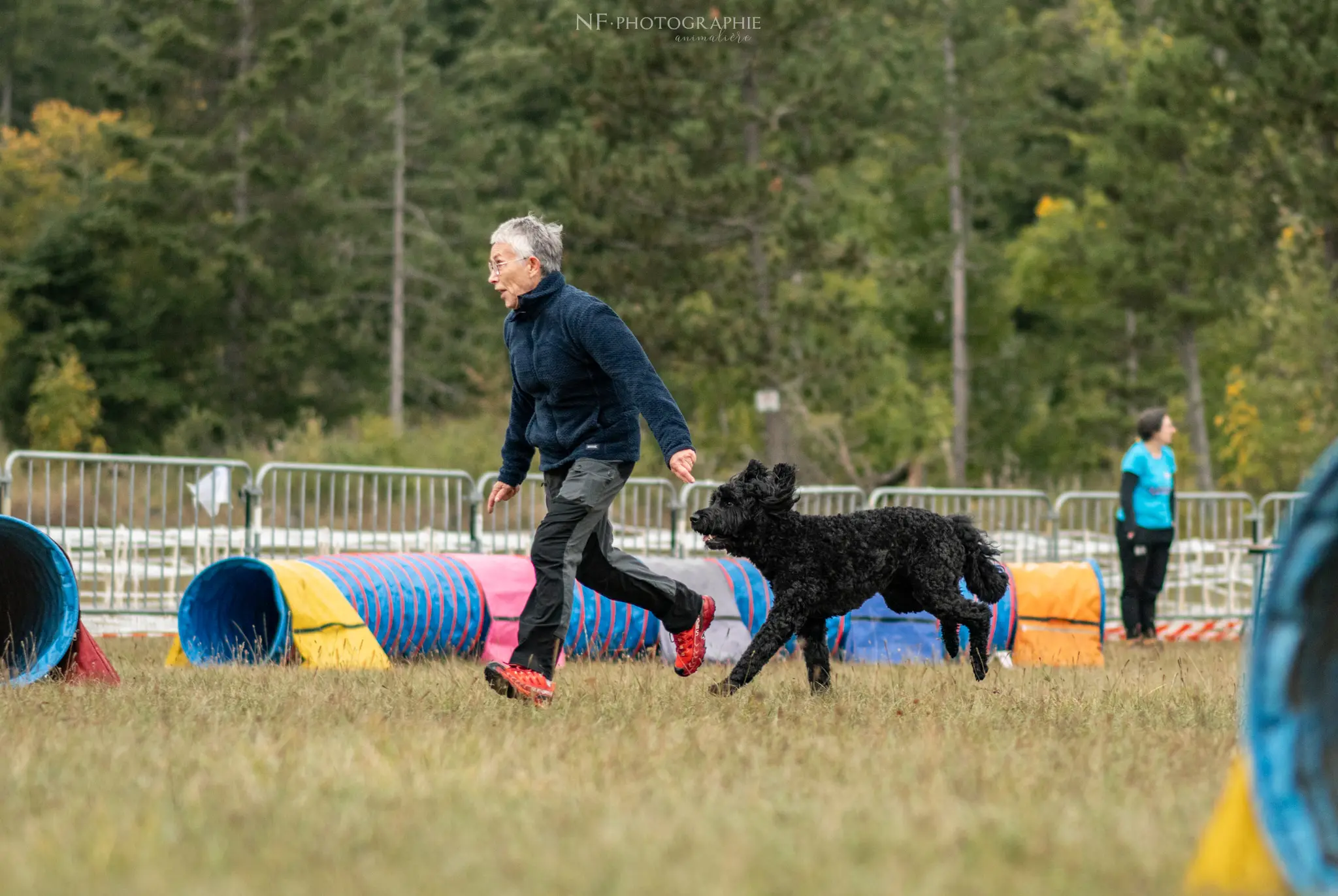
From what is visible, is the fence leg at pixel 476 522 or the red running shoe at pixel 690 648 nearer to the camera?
the red running shoe at pixel 690 648

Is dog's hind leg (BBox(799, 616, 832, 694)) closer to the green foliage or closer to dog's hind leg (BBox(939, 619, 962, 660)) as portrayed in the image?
dog's hind leg (BBox(939, 619, 962, 660))

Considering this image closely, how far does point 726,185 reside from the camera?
1059 inches

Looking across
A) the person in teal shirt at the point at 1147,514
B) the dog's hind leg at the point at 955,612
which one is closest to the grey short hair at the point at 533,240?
the dog's hind leg at the point at 955,612

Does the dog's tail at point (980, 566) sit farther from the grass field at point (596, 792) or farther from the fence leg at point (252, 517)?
the fence leg at point (252, 517)

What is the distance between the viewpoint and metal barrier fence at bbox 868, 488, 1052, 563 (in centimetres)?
1577

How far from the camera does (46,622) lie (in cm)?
742

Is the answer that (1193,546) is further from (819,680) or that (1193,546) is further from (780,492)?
(780,492)

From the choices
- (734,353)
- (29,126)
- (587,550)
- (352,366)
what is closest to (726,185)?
(734,353)

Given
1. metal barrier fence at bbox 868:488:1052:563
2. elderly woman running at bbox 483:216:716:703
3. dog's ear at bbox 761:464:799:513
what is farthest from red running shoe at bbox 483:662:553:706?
metal barrier fence at bbox 868:488:1052:563

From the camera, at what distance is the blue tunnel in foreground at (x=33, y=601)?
701 centimetres

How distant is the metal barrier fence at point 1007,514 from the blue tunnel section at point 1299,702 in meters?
12.3

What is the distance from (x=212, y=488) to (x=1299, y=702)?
1050 cm

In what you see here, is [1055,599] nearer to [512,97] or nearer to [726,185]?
[726,185]

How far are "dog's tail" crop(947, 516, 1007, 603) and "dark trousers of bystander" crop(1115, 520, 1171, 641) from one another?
4504 millimetres
